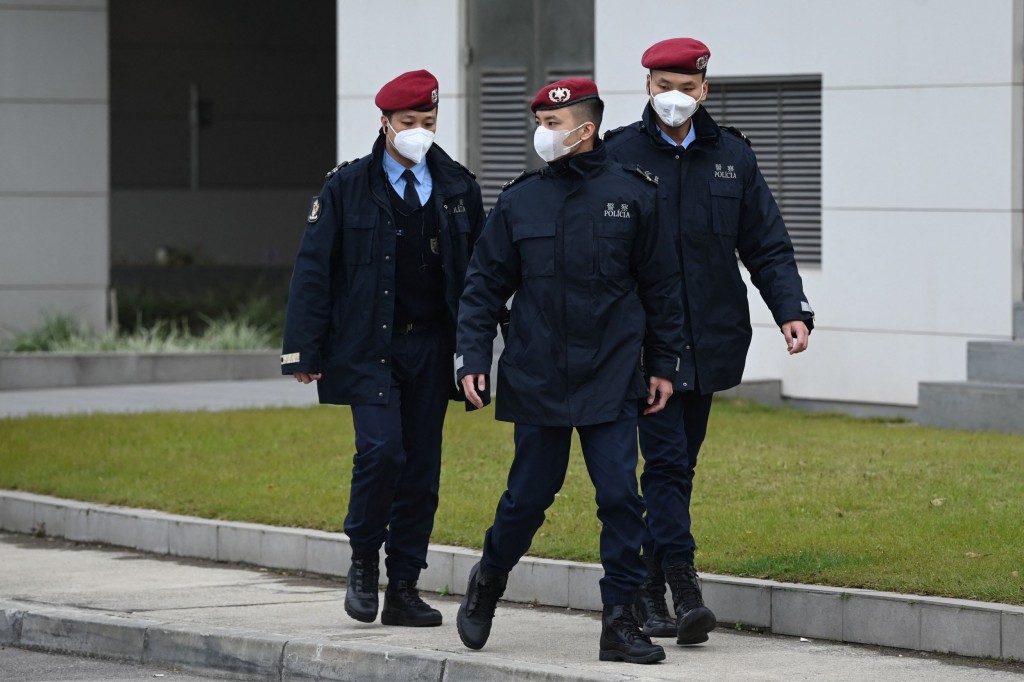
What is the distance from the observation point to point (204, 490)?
10492 millimetres

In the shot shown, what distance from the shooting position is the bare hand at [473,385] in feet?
21.8

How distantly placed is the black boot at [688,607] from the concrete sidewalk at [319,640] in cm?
7

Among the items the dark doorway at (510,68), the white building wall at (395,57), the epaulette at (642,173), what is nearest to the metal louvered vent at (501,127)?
the dark doorway at (510,68)

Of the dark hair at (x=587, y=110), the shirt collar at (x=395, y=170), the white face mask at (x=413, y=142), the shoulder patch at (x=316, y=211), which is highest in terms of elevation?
the dark hair at (x=587, y=110)

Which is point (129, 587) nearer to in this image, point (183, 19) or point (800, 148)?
point (800, 148)

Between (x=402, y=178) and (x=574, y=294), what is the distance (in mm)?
1162

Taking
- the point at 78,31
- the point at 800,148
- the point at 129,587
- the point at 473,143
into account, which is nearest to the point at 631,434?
the point at 129,587

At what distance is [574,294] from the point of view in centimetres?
657

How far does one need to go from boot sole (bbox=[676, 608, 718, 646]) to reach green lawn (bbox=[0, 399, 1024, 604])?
72 cm

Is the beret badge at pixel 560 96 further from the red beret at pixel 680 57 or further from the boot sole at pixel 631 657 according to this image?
the boot sole at pixel 631 657

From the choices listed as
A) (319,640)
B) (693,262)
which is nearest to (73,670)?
(319,640)

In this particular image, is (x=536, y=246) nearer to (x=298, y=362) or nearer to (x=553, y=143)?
(x=553, y=143)

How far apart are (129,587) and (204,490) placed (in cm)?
190

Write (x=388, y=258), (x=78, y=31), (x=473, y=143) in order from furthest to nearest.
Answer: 1. (x=78, y=31)
2. (x=473, y=143)
3. (x=388, y=258)
